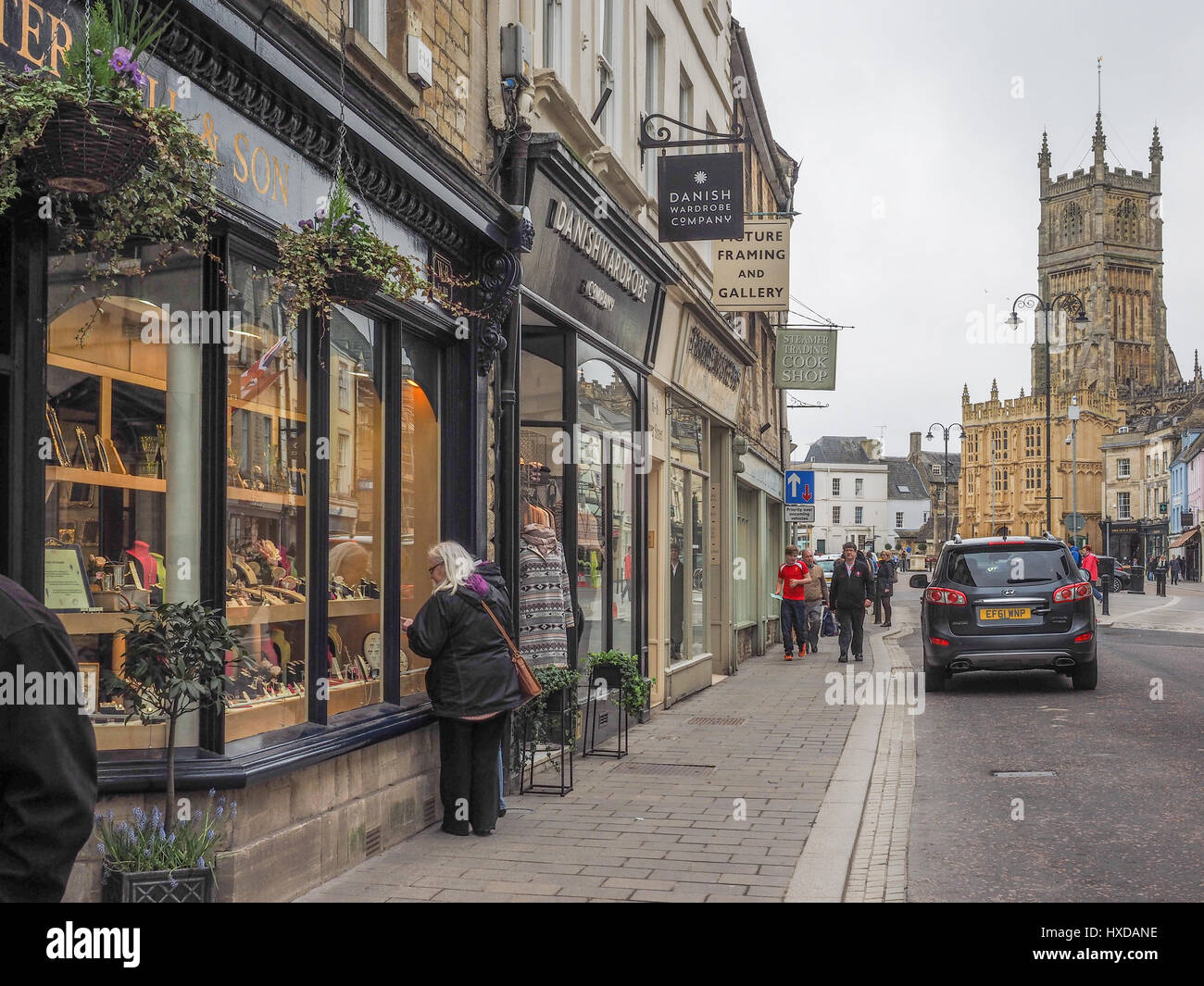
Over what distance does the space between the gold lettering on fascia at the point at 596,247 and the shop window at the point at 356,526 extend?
9.58 feet

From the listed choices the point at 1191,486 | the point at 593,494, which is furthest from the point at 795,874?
the point at 1191,486

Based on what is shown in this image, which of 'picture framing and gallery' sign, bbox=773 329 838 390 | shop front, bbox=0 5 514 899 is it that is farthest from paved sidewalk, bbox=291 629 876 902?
'picture framing and gallery' sign, bbox=773 329 838 390

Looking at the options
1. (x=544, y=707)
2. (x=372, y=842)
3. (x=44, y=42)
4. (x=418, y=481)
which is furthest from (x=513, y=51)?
(x=372, y=842)

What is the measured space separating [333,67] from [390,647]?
3316 millimetres

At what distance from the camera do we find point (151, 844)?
497cm

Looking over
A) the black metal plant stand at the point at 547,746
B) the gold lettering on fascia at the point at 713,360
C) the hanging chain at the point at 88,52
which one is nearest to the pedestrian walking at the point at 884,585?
the gold lettering on fascia at the point at 713,360

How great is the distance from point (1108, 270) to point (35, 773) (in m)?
147

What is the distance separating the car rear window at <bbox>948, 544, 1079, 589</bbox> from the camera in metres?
14.8

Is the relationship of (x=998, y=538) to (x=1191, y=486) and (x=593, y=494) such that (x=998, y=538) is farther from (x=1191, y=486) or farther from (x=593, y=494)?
(x=1191, y=486)

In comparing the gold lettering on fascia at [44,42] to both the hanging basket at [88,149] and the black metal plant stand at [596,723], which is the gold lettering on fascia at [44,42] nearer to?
the hanging basket at [88,149]

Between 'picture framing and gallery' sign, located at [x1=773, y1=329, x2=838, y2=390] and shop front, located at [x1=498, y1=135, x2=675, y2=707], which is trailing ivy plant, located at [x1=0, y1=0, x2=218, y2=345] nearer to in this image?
shop front, located at [x1=498, y1=135, x2=675, y2=707]

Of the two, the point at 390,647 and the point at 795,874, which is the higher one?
the point at 390,647

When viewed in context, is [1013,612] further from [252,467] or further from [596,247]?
[252,467]

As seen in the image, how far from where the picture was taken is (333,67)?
6.35 metres
